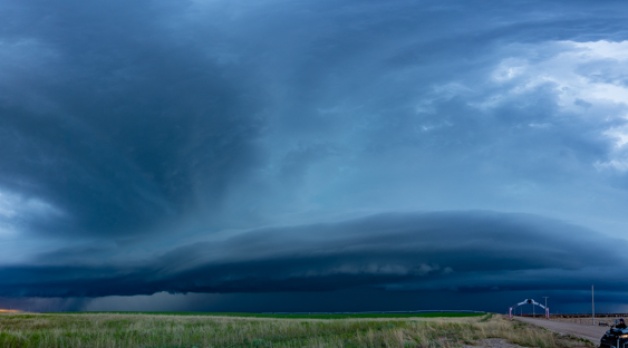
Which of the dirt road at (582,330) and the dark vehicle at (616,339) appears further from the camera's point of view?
the dirt road at (582,330)

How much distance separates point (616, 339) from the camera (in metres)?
33.4

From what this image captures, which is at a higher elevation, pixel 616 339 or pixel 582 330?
pixel 616 339

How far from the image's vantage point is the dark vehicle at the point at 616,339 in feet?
108

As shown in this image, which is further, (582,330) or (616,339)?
(582,330)

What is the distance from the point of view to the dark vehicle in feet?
108

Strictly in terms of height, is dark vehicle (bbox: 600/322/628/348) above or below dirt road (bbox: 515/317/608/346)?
above

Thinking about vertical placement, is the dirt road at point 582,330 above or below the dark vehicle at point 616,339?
below

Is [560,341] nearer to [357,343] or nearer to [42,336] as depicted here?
[357,343]

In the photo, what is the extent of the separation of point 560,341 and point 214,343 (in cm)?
2243

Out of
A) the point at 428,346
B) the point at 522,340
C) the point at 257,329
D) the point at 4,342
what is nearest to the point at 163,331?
the point at 257,329

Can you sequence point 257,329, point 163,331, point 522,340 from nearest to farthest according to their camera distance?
point 522,340, point 163,331, point 257,329

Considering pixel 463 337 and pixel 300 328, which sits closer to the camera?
pixel 463 337

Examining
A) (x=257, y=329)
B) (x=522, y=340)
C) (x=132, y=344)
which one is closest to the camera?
(x=132, y=344)

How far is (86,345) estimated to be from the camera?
32031mm
